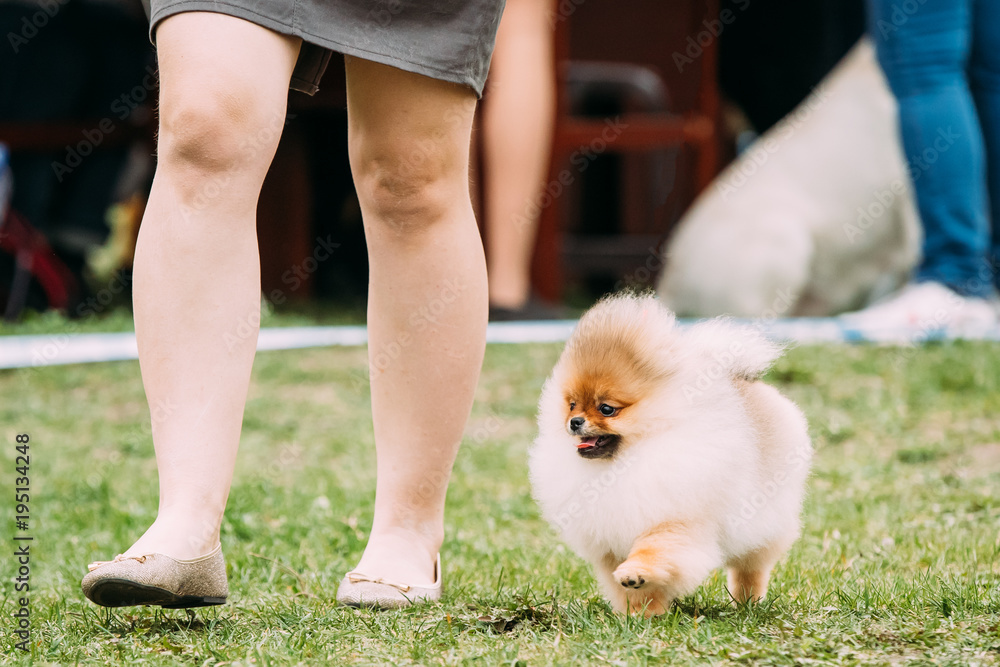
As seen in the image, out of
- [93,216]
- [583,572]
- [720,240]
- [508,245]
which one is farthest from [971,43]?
[93,216]

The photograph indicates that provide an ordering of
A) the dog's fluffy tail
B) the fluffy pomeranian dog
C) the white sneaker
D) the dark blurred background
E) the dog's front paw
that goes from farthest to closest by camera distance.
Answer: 1. the dark blurred background
2. the white sneaker
3. the dog's fluffy tail
4. the fluffy pomeranian dog
5. the dog's front paw

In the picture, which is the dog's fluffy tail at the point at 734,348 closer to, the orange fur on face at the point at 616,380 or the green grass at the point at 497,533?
the orange fur on face at the point at 616,380

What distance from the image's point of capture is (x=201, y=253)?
1.82 m

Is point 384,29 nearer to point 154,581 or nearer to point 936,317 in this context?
point 154,581

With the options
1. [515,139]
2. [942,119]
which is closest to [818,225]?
[942,119]

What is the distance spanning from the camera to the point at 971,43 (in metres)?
4.44

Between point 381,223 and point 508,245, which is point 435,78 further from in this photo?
point 508,245

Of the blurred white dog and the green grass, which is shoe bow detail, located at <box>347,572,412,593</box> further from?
the blurred white dog

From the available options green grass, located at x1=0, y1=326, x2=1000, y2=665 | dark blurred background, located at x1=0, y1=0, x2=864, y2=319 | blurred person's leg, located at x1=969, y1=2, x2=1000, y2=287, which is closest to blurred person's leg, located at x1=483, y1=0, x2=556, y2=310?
dark blurred background, located at x1=0, y1=0, x2=864, y2=319

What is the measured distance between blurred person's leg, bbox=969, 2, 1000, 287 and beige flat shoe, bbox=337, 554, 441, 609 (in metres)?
3.09

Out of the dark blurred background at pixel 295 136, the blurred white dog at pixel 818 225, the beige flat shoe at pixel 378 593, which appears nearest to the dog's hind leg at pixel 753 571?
the beige flat shoe at pixel 378 593

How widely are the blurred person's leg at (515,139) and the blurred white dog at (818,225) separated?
0.80 metres

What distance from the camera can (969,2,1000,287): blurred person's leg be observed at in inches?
171

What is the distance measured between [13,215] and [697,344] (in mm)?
5125
